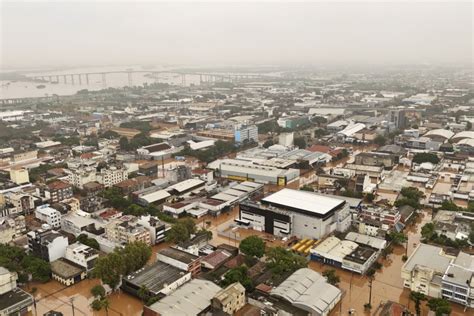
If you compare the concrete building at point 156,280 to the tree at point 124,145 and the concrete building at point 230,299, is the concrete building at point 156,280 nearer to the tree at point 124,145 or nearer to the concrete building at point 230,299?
the concrete building at point 230,299

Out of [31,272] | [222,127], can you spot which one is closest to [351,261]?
[31,272]

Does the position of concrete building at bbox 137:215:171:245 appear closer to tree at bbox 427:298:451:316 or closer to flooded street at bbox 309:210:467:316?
flooded street at bbox 309:210:467:316

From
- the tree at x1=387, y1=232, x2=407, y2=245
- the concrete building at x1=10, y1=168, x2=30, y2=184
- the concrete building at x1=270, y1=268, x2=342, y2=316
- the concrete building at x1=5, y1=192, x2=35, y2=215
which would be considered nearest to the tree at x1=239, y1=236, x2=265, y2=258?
the concrete building at x1=270, y1=268, x2=342, y2=316

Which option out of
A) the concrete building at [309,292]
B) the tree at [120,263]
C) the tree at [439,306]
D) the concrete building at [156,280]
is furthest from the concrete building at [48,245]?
the tree at [439,306]

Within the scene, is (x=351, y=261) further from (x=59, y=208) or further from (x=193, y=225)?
(x=59, y=208)

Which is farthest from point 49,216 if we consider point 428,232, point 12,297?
point 428,232
